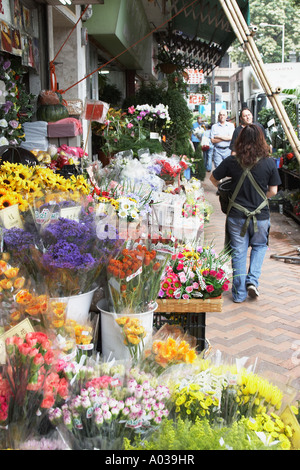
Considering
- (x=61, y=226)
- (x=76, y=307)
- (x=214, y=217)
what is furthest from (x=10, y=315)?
(x=214, y=217)

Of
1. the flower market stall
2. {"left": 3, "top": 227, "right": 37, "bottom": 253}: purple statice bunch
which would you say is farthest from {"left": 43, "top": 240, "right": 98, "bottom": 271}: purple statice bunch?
{"left": 3, "top": 227, "right": 37, "bottom": 253}: purple statice bunch

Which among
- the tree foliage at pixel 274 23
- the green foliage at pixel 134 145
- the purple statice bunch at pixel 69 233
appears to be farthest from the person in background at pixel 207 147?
the tree foliage at pixel 274 23

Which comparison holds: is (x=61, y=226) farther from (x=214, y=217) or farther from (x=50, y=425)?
(x=214, y=217)

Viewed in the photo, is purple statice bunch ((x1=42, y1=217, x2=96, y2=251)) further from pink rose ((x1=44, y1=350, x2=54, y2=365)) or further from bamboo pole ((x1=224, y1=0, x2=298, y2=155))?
bamboo pole ((x1=224, y1=0, x2=298, y2=155))

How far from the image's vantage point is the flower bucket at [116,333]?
87.4 inches

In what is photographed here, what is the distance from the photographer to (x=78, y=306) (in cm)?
222

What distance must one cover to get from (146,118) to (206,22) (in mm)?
2534

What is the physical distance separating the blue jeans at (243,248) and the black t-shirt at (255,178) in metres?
0.10

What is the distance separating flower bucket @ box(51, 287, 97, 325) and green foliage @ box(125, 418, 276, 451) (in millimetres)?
769

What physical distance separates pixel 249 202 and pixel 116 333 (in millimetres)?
3047

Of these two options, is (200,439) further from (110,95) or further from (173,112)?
(110,95)

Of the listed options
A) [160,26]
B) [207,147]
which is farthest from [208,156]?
[160,26]

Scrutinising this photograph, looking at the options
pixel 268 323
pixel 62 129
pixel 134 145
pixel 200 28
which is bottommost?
pixel 268 323

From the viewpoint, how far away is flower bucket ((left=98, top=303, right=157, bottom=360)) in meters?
2.22
